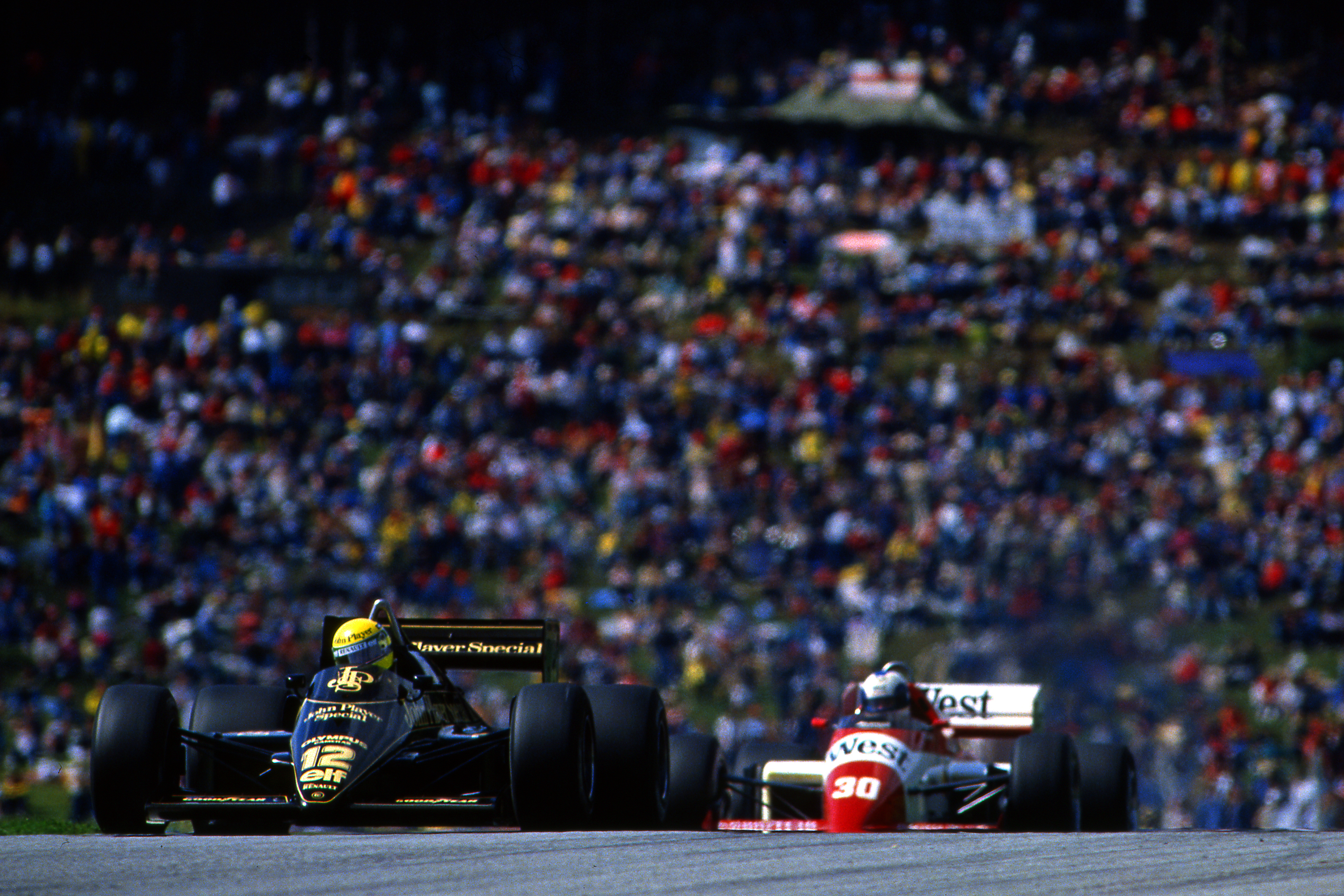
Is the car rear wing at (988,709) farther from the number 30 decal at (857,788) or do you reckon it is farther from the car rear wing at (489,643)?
the car rear wing at (489,643)

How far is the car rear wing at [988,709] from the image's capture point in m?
12.7

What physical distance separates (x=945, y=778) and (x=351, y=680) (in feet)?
13.8

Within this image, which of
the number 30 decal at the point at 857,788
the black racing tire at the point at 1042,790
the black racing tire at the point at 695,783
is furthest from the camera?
the black racing tire at the point at 695,783

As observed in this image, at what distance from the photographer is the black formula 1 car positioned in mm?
8297

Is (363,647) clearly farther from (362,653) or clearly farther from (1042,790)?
(1042,790)

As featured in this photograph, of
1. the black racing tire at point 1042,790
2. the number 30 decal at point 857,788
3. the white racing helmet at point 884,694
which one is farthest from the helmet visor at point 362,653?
the black racing tire at point 1042,790

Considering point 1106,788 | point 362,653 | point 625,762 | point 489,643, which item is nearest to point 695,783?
point 489,643

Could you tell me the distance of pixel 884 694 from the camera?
11.4 meters

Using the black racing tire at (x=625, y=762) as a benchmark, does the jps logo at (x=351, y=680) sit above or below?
above

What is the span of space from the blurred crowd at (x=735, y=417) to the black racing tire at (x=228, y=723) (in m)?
8.85

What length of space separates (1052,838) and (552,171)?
23.8m

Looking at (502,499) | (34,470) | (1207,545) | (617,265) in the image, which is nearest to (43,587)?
(34,470)

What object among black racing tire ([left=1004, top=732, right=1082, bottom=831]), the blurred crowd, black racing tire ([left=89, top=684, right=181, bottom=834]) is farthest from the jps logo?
the blurred crowd

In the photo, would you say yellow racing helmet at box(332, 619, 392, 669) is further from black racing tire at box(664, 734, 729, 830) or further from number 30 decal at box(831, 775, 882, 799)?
number 30 decal at box(831, 775, 882, 799)
